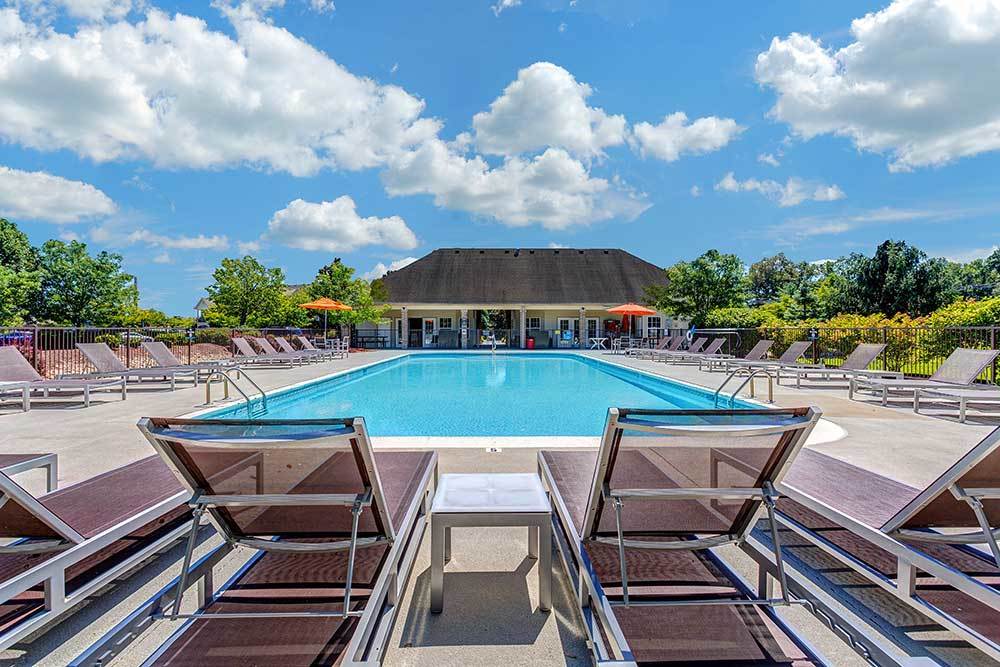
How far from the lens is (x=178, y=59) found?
14.9 meters

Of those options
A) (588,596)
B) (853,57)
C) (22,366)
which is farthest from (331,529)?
(853,57)

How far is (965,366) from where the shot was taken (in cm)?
852

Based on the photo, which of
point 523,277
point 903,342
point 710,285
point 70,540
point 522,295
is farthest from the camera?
point 523,277

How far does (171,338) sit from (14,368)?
10.1 metres

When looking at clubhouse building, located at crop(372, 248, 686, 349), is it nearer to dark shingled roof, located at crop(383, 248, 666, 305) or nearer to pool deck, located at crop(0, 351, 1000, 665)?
dark shingled roof, located at crop(383, 248, 666, 305)

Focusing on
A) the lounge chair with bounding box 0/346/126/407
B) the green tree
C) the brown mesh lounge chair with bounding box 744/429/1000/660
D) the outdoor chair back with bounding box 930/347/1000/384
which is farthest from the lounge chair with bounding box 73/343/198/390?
the green tree

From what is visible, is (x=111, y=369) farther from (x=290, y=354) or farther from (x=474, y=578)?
(x=474, y=578)

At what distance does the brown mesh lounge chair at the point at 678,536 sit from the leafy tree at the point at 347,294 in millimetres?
23984

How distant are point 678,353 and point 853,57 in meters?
10.2

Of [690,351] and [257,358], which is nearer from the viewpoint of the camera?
[257,358]

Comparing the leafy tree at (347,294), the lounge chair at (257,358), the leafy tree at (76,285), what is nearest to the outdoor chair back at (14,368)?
the lounge chair at (257,358)

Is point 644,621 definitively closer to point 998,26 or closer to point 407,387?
point 407,387

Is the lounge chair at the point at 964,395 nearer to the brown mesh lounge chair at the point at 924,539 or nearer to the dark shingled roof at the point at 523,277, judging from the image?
the brown mesh lounge chair at the point at 924,539

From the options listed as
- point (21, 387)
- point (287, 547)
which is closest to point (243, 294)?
point (21, 387)
